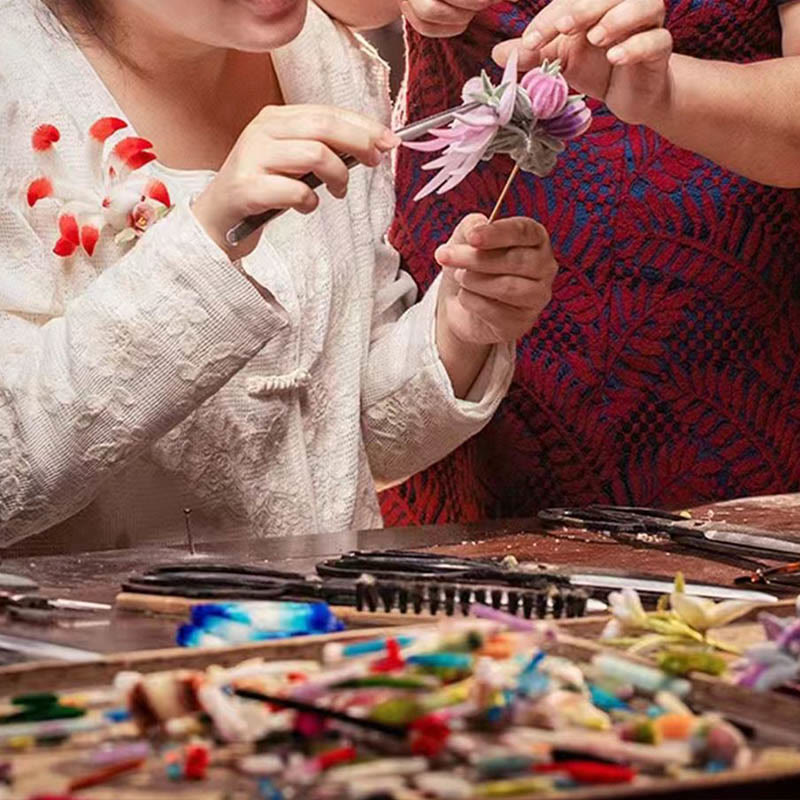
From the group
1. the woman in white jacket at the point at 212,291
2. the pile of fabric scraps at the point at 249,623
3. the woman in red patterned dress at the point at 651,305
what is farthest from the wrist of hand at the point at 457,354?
the pile of fabric scraps at the point at 249,623

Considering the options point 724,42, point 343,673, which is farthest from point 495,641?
point 724,42

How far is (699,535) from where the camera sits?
1.39m

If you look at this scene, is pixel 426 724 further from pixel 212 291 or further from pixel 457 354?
pixel 457 354

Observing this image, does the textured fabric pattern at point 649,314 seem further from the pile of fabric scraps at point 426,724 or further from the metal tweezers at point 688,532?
the pile of fabric scraps at point 426,724

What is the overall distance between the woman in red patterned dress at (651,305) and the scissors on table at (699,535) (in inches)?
16.8

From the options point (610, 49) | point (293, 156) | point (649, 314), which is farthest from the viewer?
point (649, 314)

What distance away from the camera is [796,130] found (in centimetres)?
188

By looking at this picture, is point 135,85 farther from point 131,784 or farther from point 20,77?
point 131,784


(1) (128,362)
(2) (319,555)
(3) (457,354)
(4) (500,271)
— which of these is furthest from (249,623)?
(3) (457,354)

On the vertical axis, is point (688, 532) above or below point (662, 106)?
below

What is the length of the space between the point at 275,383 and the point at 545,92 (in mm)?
452

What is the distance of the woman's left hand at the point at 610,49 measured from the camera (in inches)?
64.4

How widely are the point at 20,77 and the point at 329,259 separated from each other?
0.38 m

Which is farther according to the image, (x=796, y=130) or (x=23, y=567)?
(x=796, y=130)
